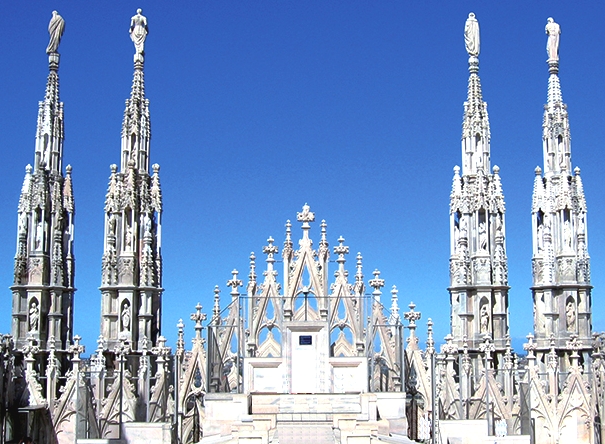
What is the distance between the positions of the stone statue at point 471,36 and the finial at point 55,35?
15588 millimetres

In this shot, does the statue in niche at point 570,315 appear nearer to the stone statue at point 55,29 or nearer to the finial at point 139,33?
the finial at point 139,33

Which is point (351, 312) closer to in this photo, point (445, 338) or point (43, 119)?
point (445, 338)

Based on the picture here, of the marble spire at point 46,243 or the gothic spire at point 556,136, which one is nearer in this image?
the marble spire at point 46,243

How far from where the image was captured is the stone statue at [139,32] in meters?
35.5

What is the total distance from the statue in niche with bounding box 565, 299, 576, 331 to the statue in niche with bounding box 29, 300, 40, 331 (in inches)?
741

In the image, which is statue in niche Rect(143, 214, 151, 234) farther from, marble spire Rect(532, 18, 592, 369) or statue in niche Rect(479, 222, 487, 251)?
marble spire Rect(532, 18, 592, 369)

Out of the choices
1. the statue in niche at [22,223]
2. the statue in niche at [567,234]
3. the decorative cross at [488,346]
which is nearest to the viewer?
the decorative cross at [488,346]

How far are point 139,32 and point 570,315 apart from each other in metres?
19.0

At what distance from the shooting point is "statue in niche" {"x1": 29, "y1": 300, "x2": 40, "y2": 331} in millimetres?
33031

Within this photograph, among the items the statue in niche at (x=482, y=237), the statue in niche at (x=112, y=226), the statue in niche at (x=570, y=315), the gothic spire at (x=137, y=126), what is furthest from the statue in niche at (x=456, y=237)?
the statue in niche at (x=112, y=226)

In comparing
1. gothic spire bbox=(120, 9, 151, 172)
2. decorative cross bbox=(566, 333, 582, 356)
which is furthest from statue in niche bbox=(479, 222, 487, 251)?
gothic spire bbox=(120, 9, 151, 172)

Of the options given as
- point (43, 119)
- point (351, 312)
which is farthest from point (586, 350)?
point (43, 119)

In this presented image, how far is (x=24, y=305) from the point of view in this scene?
33.2 metres

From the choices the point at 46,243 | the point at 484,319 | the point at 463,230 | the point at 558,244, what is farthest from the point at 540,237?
the point at 46,243
